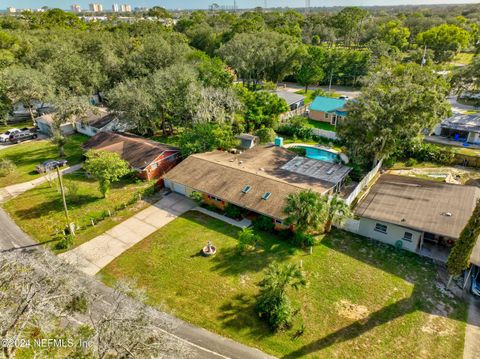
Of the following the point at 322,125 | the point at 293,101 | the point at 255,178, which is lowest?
the point at 322,125

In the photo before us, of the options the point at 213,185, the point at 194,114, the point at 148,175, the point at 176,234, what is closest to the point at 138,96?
the point at 194,114

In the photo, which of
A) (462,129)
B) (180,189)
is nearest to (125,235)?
(180,189)

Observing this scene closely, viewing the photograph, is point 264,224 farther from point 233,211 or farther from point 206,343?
point 206,343

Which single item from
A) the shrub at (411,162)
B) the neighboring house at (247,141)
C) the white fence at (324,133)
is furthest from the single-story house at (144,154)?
the shrub at (411,162)

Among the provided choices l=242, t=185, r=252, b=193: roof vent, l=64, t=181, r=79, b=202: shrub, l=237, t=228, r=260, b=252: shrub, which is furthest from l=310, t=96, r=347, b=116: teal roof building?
l=64, t=181, r=79, b=202: shrub

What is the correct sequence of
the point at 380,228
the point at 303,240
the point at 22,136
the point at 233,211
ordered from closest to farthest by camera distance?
the point at 303,240 < the point at 380,228 < the point at 233,211 < the point at 22,136

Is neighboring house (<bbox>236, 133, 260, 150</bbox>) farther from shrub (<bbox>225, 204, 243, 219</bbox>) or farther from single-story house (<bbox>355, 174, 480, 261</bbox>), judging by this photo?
single-story house (<bbox>355, 174, 480, 261</bbox>)
